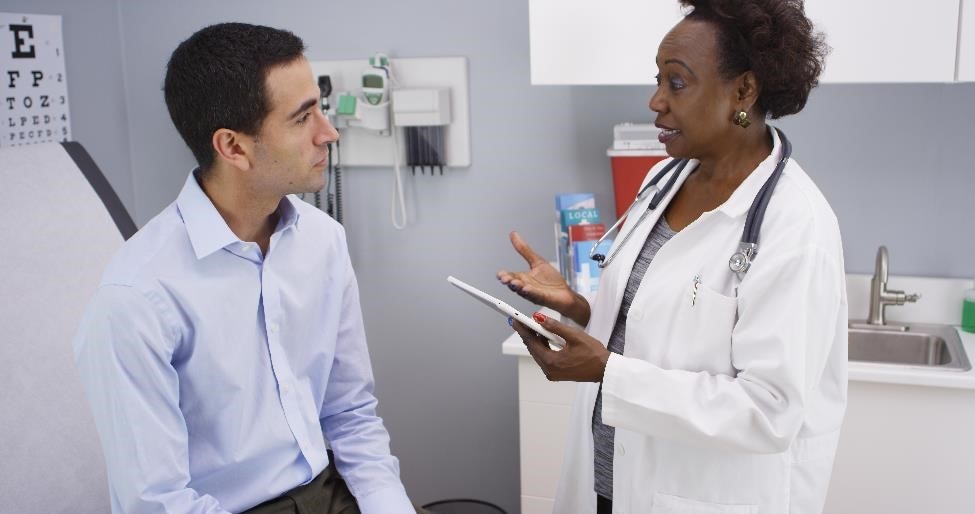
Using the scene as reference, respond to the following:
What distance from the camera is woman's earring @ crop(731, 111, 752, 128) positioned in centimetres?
130

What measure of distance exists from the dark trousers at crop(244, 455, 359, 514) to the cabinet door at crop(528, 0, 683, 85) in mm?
993

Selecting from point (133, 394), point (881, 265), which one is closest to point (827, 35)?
point (881, 265)

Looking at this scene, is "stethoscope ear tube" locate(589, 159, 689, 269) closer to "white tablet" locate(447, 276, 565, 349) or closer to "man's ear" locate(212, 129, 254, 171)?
"white tablet" locate(447, 276, 565, 349)

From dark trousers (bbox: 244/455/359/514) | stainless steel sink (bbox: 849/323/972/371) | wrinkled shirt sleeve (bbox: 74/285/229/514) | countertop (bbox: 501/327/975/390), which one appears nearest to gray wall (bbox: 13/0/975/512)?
stainless steel sink (bbox: 849/323/972/371)

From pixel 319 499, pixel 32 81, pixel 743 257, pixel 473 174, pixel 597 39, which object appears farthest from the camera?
pixel 473 174

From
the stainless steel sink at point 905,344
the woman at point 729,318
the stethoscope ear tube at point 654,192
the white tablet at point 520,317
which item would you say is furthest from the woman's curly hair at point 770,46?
the stainless steel sink at point 905,344

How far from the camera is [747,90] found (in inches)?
51.1

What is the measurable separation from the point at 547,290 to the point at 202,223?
57cm

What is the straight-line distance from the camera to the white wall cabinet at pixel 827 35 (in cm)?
180

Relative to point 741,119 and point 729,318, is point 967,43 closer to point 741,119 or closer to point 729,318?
point 741,119

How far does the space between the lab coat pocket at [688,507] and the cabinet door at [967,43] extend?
1.06 metres

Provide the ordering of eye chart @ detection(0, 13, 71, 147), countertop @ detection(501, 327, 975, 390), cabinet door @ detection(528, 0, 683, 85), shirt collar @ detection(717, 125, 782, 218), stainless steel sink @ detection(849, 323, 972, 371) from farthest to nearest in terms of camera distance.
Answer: eye chart @ detection(0, 13, 71, 147) → stainless steel sink @ detection(849, 323, 972, 371) → cabinet door @ detection(528, 0, 683, 85) → countertop @ detection(501, 327, 975, 390) → shirt collar @ detection(717, 125, 782, 218)

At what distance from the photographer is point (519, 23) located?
236 centimetres

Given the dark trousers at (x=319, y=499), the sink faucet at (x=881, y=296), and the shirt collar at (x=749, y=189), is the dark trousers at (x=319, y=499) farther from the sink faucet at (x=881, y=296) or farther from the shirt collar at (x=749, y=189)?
the sink faucet at (x=881, y=296)
